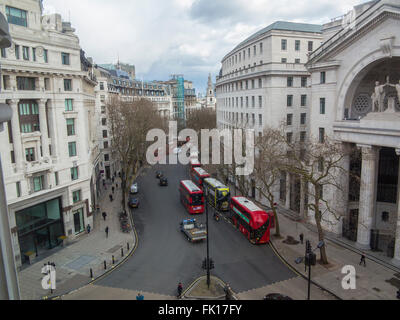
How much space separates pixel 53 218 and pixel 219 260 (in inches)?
697

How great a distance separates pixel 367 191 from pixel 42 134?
31126 millimetres

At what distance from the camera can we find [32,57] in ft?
95.8

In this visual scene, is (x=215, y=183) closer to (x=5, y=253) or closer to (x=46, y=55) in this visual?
(x=46, y=55)

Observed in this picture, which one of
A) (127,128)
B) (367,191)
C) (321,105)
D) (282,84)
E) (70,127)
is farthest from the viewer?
(127,128)

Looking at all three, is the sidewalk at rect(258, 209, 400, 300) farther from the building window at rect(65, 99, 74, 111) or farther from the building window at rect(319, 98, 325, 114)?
the building window at rect(65, 99, 74, 111)

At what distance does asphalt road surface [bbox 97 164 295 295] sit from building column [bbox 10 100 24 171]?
522 inches

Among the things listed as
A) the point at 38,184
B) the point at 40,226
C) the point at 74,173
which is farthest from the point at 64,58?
the point at 40,226

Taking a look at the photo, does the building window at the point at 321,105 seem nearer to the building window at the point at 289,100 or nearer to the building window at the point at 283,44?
the building window at the point at 289,100

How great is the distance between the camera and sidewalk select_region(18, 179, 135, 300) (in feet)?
80.7

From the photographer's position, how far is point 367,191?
27953 mm

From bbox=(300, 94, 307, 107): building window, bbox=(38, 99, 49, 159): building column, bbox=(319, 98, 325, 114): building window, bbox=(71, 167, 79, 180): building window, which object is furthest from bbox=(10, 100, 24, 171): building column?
bbox=(300, 94, 307, 107): building window

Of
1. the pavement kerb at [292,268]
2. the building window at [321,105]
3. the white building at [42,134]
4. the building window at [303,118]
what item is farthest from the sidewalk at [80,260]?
the building window at [303,118]

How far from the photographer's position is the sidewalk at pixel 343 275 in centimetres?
2203

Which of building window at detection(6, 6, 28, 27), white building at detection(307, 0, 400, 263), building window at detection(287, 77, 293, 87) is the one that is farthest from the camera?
building window at detection(287, 77, 293, 87)
